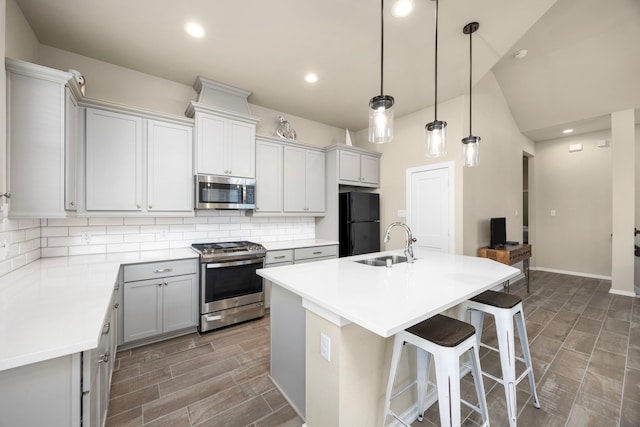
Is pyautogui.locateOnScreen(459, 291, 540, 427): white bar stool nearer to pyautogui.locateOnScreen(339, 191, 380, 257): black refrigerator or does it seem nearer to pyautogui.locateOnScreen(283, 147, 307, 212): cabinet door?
pyautogui.locateOnScreen(339, 191, 380, 257): black refrigerator

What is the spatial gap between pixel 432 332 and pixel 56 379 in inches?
63.3

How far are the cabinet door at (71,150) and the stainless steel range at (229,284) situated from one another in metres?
1.14

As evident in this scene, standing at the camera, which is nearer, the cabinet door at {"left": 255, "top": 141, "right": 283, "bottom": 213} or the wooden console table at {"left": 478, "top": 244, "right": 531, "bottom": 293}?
the cabinet door at {"left": 255, "top": 141, "right": 283, "bottom": 213}

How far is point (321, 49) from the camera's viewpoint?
8.55 ft

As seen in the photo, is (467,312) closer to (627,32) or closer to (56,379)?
(56,379)

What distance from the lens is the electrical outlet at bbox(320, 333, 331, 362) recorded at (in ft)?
4.45

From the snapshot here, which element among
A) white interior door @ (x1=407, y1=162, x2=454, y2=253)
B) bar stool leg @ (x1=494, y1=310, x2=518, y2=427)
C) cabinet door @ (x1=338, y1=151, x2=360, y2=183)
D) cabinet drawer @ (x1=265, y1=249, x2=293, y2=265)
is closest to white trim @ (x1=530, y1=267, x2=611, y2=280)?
white interior door @ (x1=407, y1=162, x2=454, y2=253)

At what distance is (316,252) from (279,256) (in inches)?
22.9

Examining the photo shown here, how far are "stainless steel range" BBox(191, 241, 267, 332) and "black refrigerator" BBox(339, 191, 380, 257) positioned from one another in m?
1.37

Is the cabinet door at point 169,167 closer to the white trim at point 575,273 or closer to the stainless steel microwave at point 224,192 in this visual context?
the stainless steel microwave at point 224,192

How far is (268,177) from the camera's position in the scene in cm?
360

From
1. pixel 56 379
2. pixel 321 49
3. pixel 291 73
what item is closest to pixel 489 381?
pixel 56 379

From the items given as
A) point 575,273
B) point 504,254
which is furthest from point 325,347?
point 575,273

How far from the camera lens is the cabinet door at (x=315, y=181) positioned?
13.1ft
